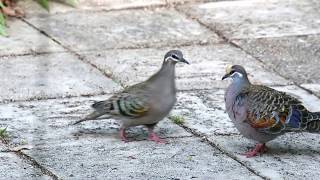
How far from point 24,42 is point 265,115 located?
3410 mm

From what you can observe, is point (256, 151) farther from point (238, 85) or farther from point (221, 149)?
point (238, 85)

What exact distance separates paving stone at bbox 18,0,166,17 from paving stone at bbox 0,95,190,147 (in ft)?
8.41

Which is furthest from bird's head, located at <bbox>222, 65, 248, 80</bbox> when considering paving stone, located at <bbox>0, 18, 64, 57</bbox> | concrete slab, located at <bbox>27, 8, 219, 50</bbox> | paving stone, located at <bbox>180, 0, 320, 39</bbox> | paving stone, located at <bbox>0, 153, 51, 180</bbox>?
paving stone, located at <bbox>180, 0, 320, 39</bbox>

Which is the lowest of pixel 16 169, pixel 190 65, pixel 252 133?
pixel 16 169

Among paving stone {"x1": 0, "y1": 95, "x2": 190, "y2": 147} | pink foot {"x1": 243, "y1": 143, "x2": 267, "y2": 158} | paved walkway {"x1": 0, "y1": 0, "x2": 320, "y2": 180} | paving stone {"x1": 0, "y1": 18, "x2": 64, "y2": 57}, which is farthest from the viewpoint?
paving stone {"x1": 0, "y1": 18, "x2": 64, "y2": 57}

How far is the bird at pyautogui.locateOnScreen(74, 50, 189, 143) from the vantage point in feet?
25.5

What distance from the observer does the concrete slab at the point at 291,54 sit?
9602 mm

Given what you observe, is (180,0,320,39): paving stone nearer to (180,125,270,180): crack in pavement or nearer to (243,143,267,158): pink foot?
(180,125,270,180): crack in pavement

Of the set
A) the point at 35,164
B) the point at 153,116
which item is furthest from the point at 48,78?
the point at 35,164

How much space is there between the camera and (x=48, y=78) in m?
9.23

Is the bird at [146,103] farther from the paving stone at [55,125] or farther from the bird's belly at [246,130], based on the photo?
the bird's belly at [246,130]

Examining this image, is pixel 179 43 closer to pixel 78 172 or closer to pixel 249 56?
pixel 249 56

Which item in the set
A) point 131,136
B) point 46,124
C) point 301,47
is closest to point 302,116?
point 131,136

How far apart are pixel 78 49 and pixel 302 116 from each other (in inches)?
125
